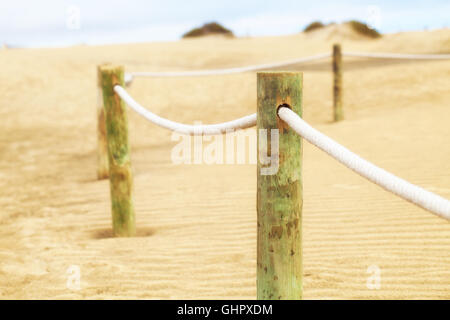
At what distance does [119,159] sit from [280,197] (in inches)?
91.2

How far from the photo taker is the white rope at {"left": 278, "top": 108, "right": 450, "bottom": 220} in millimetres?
1643

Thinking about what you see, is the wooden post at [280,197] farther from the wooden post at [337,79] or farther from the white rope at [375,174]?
the wooden post at [337,79]

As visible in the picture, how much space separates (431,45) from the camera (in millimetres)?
20625

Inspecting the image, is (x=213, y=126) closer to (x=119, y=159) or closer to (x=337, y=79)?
(x=119, y=159)

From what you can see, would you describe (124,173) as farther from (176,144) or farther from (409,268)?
(176,144)

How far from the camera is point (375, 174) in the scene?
6.10ft

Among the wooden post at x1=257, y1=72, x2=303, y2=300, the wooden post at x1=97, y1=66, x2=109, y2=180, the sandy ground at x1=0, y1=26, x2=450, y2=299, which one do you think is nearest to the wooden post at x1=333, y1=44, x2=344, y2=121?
the sandy ground at x1=0, y1=26, x2=450, y2=299

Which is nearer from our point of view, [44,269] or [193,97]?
[44,269]

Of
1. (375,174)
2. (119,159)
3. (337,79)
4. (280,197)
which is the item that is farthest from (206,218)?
(337,79)

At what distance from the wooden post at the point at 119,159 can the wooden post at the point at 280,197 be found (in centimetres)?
221

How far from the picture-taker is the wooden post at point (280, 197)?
89.1 inches


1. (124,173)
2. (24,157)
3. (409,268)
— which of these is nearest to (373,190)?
(409,268)

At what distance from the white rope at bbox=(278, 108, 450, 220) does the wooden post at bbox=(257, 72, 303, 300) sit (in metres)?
0.07

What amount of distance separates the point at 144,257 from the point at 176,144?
5.30m
